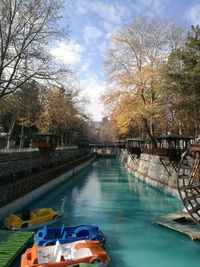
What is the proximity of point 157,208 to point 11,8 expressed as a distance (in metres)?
16.6

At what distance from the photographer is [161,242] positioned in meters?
17.6

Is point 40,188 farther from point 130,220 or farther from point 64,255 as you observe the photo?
point 64,255

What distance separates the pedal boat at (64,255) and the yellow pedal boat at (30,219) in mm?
5262

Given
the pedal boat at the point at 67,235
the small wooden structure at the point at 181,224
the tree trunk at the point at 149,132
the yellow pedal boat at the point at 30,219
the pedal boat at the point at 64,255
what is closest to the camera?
the pedal boat at the point at 64,255

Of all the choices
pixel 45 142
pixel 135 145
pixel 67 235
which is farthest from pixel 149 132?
pixel 67 235

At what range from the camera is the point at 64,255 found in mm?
13445

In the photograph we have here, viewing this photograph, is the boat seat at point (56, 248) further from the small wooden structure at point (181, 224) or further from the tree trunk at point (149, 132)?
the tree trunk at point (149, 132)

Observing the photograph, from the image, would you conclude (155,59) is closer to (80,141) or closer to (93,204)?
(93,204)

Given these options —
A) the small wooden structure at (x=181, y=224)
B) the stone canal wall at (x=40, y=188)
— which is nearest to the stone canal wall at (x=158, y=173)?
the small wooden structure at (x=181, y=224)

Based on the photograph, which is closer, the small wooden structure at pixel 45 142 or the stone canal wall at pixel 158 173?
the stone canal wall at pixel 158 173

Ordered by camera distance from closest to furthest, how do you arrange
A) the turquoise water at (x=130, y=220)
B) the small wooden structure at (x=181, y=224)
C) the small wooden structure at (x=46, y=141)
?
the turquoise water at (x=130, y=220)
the small wooden structure at (x=181, y=224)
the small wooden structure at (x=46, y=141)

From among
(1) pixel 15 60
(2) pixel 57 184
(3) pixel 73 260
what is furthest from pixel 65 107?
(3) pixel 73 260

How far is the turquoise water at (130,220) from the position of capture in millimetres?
15586

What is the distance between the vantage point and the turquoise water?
15586mm
